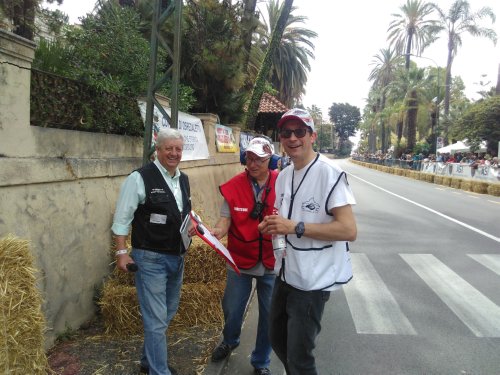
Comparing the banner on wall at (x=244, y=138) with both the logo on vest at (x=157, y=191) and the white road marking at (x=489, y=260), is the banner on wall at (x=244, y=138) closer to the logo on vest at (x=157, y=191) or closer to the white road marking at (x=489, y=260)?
the white road marking at (x=489, y=260)

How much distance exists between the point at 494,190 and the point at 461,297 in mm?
17991

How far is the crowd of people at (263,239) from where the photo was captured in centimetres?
253

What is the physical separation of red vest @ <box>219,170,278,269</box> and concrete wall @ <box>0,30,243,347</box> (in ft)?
5.53

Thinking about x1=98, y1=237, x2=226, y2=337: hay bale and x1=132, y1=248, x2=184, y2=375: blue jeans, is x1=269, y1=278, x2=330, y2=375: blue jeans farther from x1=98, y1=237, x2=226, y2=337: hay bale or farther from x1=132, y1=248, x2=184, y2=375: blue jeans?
x1=98, y1=237, x2=226, y2=337: hay bale

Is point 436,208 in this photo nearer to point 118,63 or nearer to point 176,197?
point 118,63

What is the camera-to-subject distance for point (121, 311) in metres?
4.27

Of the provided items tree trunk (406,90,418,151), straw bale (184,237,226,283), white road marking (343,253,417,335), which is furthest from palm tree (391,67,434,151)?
straw bale (184,237,226,283)

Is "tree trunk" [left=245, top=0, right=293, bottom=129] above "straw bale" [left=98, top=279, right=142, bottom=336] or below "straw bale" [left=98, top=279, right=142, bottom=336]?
above

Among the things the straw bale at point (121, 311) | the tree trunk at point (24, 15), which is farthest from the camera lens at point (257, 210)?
the tree trunk at point (24, 15)

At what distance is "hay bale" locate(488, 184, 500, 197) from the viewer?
2091cm

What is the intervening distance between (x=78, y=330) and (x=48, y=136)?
1945 millimetres

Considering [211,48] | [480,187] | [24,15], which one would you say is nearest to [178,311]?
[24,15]

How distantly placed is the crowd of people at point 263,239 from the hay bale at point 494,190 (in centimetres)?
2075

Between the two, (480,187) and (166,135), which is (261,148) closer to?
(166,135)
